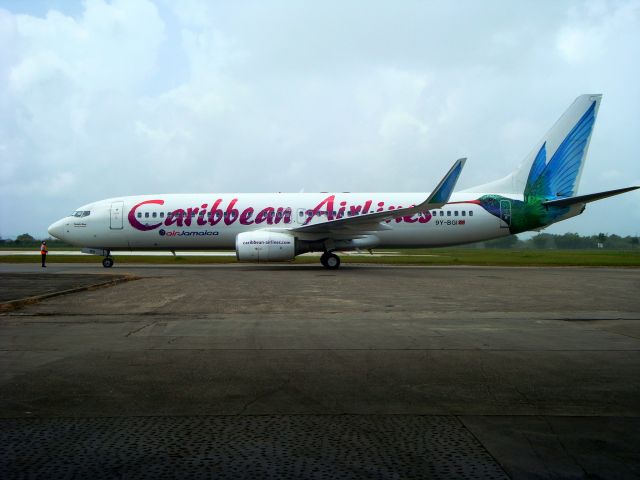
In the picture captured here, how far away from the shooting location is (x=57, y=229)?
2445 cm

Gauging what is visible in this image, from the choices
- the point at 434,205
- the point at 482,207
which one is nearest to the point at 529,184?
the point at 482,207

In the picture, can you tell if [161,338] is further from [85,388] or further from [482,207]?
[482,207]

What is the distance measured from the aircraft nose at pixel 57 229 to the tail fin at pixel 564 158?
20.4 m

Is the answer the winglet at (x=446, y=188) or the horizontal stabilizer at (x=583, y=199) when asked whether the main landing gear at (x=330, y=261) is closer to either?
the winglet at (x=446, y=188)

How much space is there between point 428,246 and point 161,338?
60.2 ft

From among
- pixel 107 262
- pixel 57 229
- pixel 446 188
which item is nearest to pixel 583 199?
pixel 446 188

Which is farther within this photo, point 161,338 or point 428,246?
point 428,246

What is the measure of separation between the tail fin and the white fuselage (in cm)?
237

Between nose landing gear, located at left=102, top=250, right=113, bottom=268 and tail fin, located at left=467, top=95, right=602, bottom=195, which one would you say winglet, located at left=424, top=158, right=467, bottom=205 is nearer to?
tail fin, located at left=467, top=95, right=602, bottom=195

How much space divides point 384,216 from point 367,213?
2487 mm

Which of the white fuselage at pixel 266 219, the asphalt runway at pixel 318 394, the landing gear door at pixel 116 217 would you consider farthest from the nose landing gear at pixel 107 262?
the asphalt runway at pixel 318 394

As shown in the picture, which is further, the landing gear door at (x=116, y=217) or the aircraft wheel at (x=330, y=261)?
the landing gear door at (x=116, y=217)

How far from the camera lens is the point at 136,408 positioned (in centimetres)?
399

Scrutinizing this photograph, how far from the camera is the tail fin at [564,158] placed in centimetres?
2362
